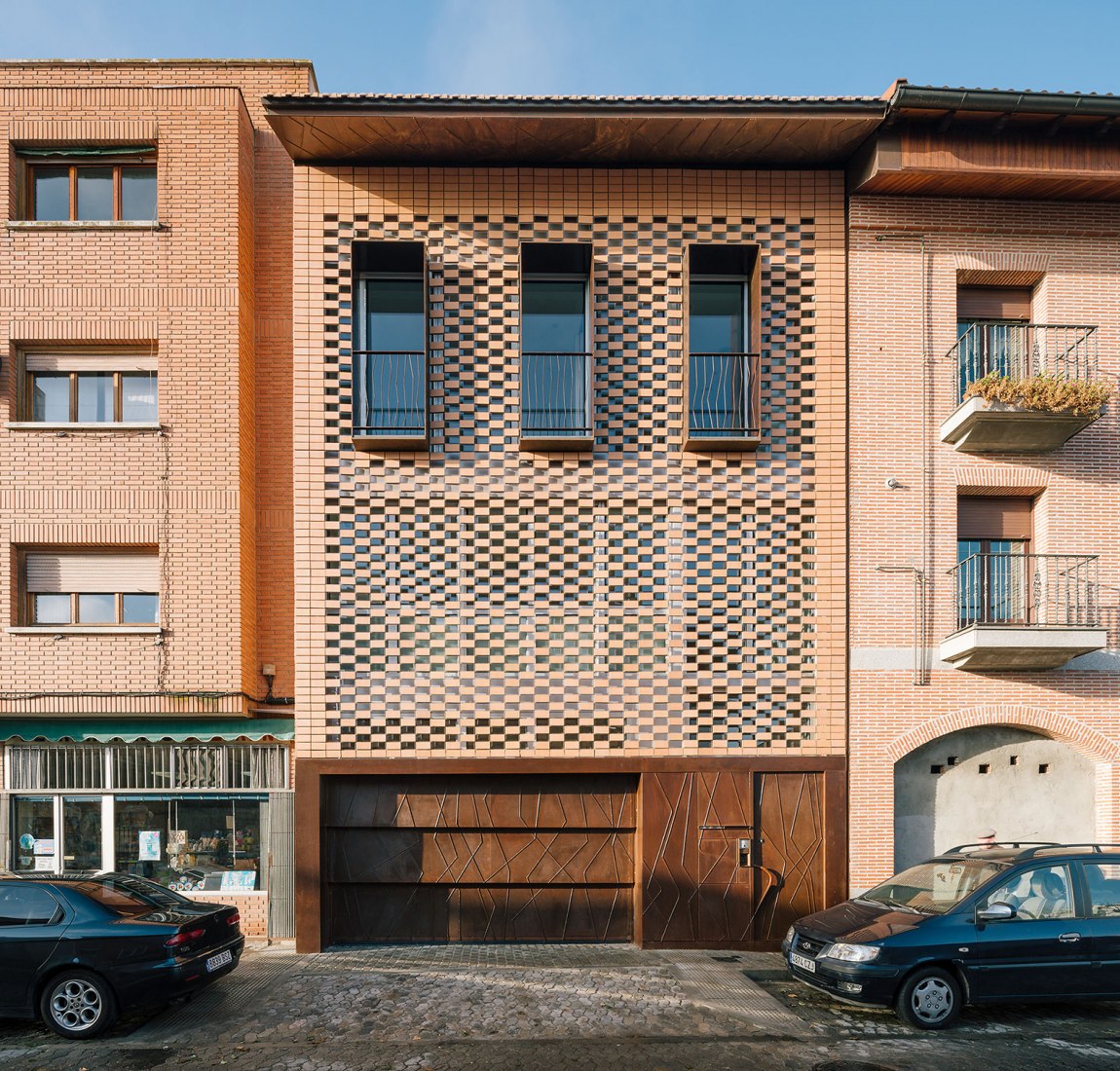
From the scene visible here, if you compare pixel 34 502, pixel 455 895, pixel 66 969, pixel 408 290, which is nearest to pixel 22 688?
pixel 34 502

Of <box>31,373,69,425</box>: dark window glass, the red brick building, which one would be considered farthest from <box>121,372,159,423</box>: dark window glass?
the red brick building

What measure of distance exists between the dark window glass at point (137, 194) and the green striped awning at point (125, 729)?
677cm

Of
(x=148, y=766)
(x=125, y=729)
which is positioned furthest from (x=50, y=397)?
(x=148, y=766)

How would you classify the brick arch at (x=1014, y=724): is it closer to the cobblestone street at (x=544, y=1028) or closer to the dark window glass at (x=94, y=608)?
the cobblestone street at (x=544, y=1028)

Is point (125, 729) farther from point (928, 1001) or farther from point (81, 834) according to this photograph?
point (928, 1001)

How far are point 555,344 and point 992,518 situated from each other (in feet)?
20.7

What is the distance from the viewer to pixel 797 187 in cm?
1145

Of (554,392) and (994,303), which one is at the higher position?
(994,303)

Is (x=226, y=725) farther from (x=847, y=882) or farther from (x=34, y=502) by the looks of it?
(x=847, y=882)

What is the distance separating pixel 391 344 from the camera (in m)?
11.6

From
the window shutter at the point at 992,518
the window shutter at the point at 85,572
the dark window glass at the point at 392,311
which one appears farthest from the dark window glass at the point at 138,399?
the window shutter at the point at 992,518

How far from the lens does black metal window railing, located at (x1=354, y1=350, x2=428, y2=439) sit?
36.4 ft

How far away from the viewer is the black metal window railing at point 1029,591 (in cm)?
1111

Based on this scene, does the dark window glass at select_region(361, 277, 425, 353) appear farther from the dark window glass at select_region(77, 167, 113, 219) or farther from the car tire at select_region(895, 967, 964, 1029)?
the car tire at select_region(895, 967, 964, 1029)
